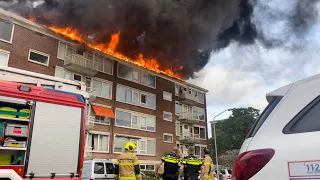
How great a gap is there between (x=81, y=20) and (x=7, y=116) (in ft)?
54.8

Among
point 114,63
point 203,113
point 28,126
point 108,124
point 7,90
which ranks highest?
point 114,63

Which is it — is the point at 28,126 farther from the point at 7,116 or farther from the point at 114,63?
the point at 114,63

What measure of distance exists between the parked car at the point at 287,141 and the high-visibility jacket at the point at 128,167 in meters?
4.38

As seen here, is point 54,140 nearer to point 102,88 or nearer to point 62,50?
point 62,50

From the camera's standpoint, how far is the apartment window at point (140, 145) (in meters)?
25.9

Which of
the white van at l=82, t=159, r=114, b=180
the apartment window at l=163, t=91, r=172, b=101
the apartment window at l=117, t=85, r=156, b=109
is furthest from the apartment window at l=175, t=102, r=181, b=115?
the white van at l=82, t=159, r=114, b=180

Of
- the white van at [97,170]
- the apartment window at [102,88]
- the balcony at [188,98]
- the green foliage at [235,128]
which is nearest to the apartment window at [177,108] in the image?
the balcony at [188,98]

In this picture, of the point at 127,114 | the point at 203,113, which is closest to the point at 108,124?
the point at 127,114

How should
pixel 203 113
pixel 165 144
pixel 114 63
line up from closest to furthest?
pixel 114 63, pixel 165 144, pixel 203 113

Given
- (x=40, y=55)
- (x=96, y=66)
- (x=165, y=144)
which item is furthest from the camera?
(x=165, y=144)

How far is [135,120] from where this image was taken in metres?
28.4

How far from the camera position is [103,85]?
25.9 m

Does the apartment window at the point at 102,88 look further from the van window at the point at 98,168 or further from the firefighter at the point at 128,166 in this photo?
the firefighter at the point at 128,166

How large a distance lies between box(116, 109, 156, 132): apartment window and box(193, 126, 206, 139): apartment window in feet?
28.0
